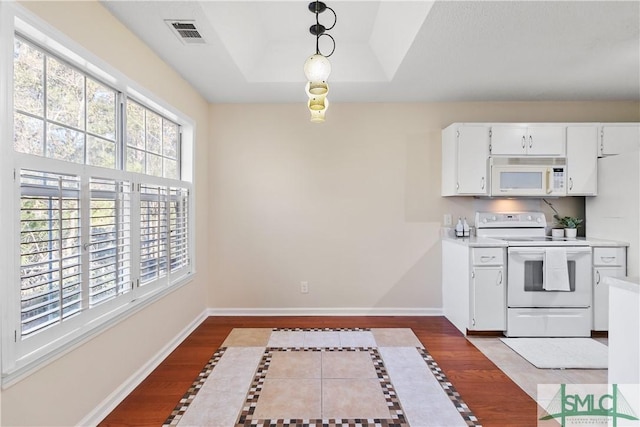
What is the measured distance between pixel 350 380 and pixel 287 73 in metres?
2.77

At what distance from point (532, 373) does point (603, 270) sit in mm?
1506

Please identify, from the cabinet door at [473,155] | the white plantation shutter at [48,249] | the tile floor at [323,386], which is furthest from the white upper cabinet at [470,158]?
the white plantation shutter at [48,249]

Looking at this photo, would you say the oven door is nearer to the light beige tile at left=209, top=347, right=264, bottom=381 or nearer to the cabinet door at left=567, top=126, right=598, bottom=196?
the cabinet door at left=567, top=126, right=598, bottom=196

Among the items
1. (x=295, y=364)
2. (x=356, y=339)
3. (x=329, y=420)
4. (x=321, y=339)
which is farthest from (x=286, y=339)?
(x=329, y=420)

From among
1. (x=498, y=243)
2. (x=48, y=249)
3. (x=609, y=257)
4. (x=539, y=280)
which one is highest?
(x=48, y=249)

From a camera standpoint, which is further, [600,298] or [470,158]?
[470,158]

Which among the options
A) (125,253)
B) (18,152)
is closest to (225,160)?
(125,253)

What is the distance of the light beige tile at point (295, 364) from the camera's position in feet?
8.43

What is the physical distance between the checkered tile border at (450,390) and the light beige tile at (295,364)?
2.94 feet

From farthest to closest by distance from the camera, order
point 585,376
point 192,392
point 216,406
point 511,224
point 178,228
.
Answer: point 511,224
point 178,228
point 585,376
point 192,392
point 216,406

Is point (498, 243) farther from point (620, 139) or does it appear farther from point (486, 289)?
point (620, 139)

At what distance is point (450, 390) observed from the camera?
2.35 m

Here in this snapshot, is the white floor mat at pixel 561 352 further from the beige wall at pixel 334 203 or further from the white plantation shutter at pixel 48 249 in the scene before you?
the white plantation shutter at pixel 48 249

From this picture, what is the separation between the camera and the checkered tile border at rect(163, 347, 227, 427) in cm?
205
